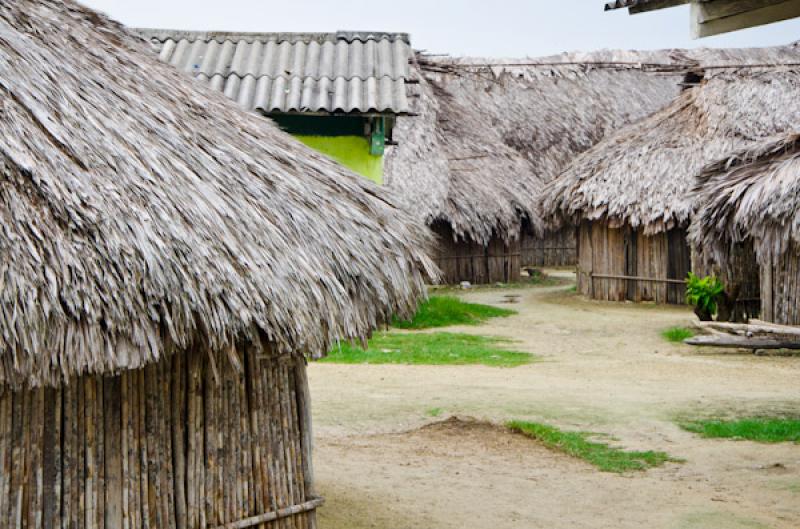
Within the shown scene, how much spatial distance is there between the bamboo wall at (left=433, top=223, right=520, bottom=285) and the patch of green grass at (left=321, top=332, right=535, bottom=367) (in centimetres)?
903

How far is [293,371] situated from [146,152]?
59.7 inches

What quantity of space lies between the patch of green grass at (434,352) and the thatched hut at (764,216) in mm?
3389

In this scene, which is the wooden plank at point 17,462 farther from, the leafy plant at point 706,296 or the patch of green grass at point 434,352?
the leafy plant at point 706,296

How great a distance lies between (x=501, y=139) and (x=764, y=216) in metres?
14.5

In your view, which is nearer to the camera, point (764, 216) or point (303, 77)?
point (303, 77)

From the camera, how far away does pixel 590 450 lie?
8.66 meters

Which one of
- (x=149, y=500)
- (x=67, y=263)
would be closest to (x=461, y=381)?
(x=149, y=500)

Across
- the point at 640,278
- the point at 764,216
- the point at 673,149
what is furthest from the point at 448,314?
the point at 673,149

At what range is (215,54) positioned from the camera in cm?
1046

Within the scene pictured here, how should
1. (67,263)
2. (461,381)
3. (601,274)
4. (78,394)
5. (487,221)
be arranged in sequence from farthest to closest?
(487,221) < (601,274) < (461,381) < (78,394) < (67,263)

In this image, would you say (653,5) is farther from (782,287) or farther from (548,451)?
(782,287)

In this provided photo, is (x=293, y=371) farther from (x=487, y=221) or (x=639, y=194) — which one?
(x=487, y=221)

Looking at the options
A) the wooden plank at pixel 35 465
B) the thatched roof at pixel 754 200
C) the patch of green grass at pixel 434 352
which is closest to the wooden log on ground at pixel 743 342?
the thatched roof at pixel 754 200

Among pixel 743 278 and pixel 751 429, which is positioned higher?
pixel 743 278
